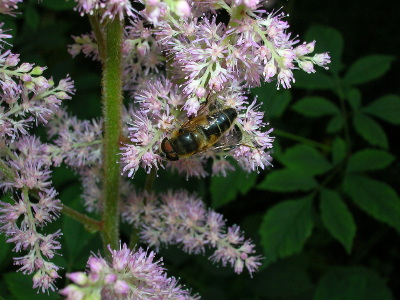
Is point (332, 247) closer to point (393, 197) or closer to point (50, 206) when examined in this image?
point (393, 197)

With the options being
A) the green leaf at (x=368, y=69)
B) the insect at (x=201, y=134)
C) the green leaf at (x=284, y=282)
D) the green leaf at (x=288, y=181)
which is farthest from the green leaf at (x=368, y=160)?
the insect at (x=201, y=134)

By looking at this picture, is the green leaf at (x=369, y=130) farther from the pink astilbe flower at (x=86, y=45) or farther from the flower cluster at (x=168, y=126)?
the pink astilbe flower at (x=86, y=45)

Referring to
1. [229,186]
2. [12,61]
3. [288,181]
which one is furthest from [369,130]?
[12,61]

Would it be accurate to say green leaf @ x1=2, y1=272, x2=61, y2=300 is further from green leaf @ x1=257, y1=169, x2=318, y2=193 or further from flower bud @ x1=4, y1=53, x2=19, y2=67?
green leaf @ x1=257, y1=169, x2=318, y2=193

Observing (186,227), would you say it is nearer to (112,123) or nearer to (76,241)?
(76,241)

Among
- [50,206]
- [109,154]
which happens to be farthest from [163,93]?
[50,206]

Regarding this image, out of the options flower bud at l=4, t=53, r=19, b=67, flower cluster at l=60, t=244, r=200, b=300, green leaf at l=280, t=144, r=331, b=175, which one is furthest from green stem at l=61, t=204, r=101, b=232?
green leaf at l=280, t=144, r=331, b=175
